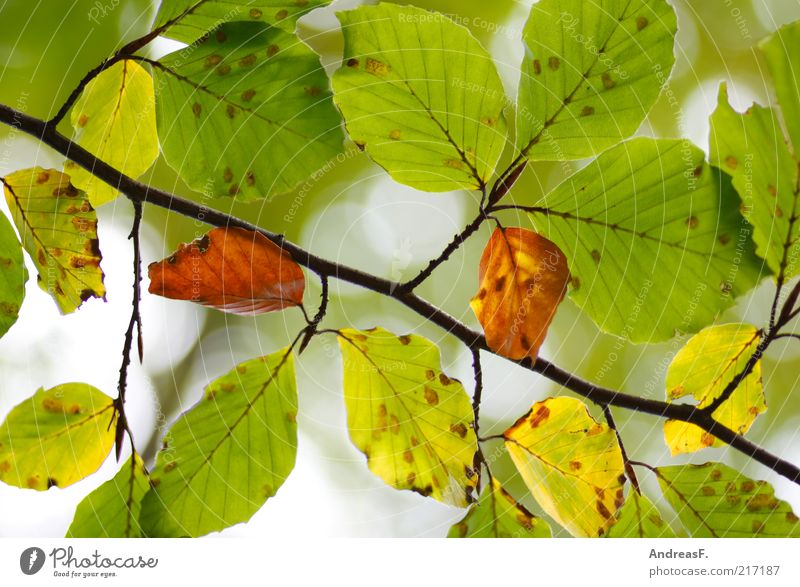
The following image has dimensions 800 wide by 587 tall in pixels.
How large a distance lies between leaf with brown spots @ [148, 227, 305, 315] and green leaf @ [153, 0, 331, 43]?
0.32 feet

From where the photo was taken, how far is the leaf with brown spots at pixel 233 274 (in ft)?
1.00

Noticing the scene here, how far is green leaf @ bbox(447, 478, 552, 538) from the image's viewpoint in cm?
33

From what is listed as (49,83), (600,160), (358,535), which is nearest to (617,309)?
(600,160)

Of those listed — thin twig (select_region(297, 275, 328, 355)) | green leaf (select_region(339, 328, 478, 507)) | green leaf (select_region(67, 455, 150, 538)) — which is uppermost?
thin twig (select_region(297, 275, 328, 355))

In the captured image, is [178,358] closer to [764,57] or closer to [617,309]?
[617,309]

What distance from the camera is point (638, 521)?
34 centimetres

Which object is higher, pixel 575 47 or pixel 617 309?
pixel 575 47

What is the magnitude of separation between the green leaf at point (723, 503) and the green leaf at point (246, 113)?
0.83 ft

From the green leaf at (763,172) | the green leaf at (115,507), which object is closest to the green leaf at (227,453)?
the green leaf at (115,507)

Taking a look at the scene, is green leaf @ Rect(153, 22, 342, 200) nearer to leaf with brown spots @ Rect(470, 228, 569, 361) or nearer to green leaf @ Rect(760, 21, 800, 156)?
leaf with brown spots @ Rect(470, 228, 569, 361)

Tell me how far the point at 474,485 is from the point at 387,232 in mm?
139

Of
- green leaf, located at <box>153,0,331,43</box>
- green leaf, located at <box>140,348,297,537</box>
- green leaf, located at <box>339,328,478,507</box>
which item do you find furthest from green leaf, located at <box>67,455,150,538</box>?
green leaf, located at <box>153,0,331,43</box>

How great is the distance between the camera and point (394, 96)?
0.30 metres

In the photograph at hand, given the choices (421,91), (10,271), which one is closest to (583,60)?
(421,91)
